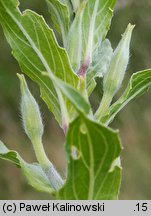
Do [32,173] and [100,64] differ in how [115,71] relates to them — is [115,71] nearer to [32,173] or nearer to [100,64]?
[100,64]

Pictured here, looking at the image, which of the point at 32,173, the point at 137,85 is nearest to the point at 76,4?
the point at 137,85

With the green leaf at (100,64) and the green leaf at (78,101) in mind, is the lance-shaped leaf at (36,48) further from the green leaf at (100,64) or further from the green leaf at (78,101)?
the green leaf at (78,101)

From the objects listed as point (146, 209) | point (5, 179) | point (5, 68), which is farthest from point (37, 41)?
point (5, 179)

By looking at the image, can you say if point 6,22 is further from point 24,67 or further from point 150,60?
point 150,60

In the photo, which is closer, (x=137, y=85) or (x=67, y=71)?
(x=67, y=71)

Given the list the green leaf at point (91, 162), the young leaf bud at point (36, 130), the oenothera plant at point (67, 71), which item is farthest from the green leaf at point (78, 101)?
the young leaf bud at point (36, 130)

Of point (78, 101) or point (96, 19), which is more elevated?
point (96, 19)

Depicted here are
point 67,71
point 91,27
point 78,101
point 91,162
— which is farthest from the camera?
point 91,27
